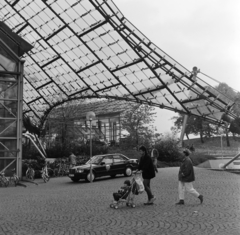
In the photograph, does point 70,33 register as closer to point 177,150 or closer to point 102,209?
point 177,150

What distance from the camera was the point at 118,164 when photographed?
22016 mm

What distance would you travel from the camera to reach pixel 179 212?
31.1 ft

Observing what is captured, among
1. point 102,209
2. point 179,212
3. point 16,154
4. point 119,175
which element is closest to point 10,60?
point 16,154

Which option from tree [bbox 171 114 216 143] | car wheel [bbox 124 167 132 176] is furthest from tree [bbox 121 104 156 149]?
car wheel [bbox 124 167 132 176]

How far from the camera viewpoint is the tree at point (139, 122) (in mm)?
48562

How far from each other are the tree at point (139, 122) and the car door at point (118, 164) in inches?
980

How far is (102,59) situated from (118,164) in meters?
12.6

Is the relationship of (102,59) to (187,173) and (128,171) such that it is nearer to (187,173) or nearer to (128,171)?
(128,171)

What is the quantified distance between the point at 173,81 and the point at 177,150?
795 centimetres

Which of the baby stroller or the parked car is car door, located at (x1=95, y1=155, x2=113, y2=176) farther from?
the baby stroller

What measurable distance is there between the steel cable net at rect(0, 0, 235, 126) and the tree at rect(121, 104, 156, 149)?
10971mm

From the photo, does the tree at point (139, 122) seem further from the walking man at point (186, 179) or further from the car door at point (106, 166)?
the walking man at point (186, 179)

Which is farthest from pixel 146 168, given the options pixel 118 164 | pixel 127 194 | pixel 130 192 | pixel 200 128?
pixel 200 128

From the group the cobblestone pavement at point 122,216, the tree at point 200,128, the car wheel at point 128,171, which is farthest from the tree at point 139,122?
the cobblestone pavement at point 122,216
